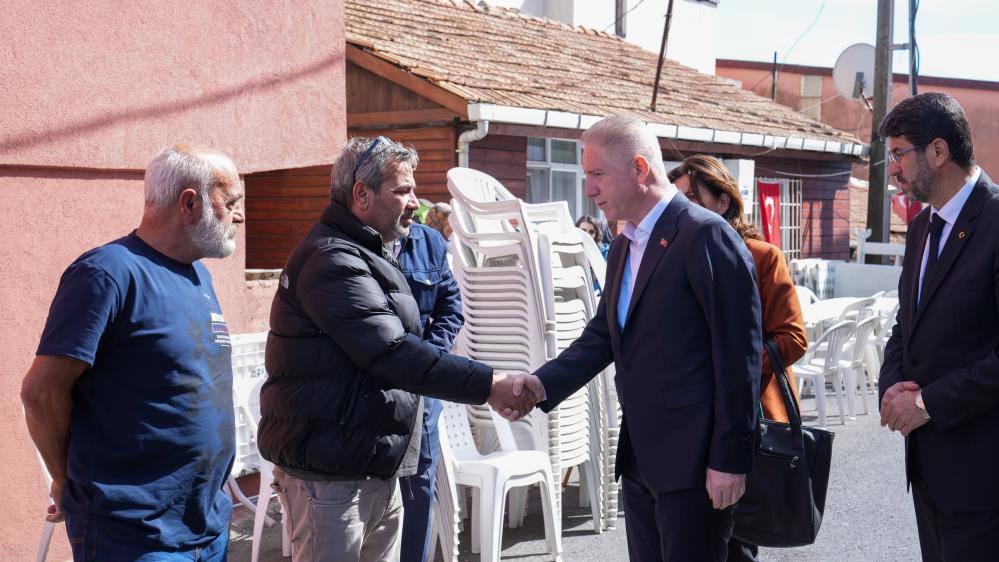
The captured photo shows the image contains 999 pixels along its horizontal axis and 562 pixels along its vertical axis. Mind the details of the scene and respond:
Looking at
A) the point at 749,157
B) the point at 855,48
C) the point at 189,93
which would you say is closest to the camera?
the point at 189,93

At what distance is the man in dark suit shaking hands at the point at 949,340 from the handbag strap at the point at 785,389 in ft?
1.00

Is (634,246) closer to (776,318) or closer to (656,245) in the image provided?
(656,245)

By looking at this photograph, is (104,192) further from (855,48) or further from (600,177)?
(855,48)

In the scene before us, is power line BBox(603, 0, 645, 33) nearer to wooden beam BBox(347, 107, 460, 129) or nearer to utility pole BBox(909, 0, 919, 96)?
utility pole BBox(909, 0, 919, 96)

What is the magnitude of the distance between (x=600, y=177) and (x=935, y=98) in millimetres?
1113

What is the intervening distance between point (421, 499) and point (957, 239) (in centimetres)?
228

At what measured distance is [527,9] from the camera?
63.3ft

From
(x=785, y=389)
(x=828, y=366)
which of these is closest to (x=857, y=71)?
(x=828, y=366)

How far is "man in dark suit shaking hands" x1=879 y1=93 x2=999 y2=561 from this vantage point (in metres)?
3.14

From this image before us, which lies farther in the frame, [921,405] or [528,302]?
[528,302]

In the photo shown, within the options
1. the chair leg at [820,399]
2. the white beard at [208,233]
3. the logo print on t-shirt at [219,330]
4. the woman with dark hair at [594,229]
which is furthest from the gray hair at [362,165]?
the chair leg at [820,399]

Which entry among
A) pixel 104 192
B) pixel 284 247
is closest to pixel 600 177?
pixel 104 192

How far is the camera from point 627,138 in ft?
10.6

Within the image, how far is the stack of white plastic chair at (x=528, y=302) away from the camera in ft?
18.6
